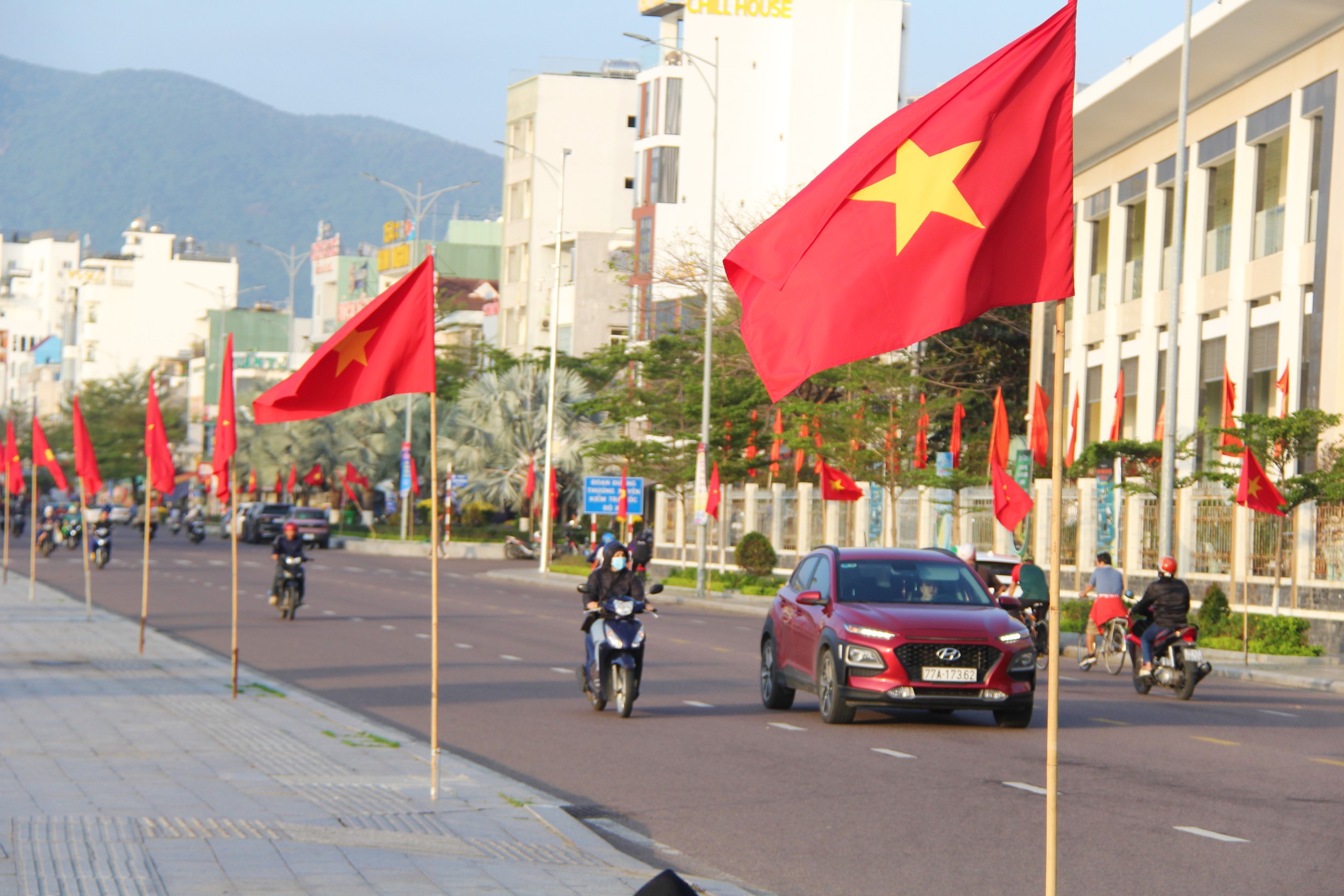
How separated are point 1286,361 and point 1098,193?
13.1 metres

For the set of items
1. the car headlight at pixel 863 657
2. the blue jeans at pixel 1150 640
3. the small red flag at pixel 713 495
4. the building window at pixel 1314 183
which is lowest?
the blue jeans at pixel 1150 640

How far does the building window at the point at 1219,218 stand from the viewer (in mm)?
36500

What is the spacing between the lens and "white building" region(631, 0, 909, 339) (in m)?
72.7

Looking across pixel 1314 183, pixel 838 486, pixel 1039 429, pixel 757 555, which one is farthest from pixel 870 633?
pixel 757 555

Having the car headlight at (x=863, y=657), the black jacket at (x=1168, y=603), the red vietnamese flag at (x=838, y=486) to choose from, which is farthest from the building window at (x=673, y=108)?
the car headlight at (x=863, y=657)

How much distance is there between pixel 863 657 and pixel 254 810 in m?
6.93

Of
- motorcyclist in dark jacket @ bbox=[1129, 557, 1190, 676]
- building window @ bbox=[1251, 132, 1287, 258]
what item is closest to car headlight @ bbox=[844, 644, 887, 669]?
motorcyclist in dark jacket @ bbox=[1129, 557, 1190, 676]

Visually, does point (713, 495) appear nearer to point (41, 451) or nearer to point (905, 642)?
point (41, 451)

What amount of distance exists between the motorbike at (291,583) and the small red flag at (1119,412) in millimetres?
19447

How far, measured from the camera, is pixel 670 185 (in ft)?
248

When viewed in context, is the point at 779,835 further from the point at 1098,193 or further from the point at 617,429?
the point at 617,429

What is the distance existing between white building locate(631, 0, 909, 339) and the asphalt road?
49672mm

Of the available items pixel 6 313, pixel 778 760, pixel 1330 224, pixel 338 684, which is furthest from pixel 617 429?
pixel 6 313

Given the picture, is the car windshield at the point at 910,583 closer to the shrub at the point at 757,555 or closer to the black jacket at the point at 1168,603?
the black jacket at the point at 1168,603
